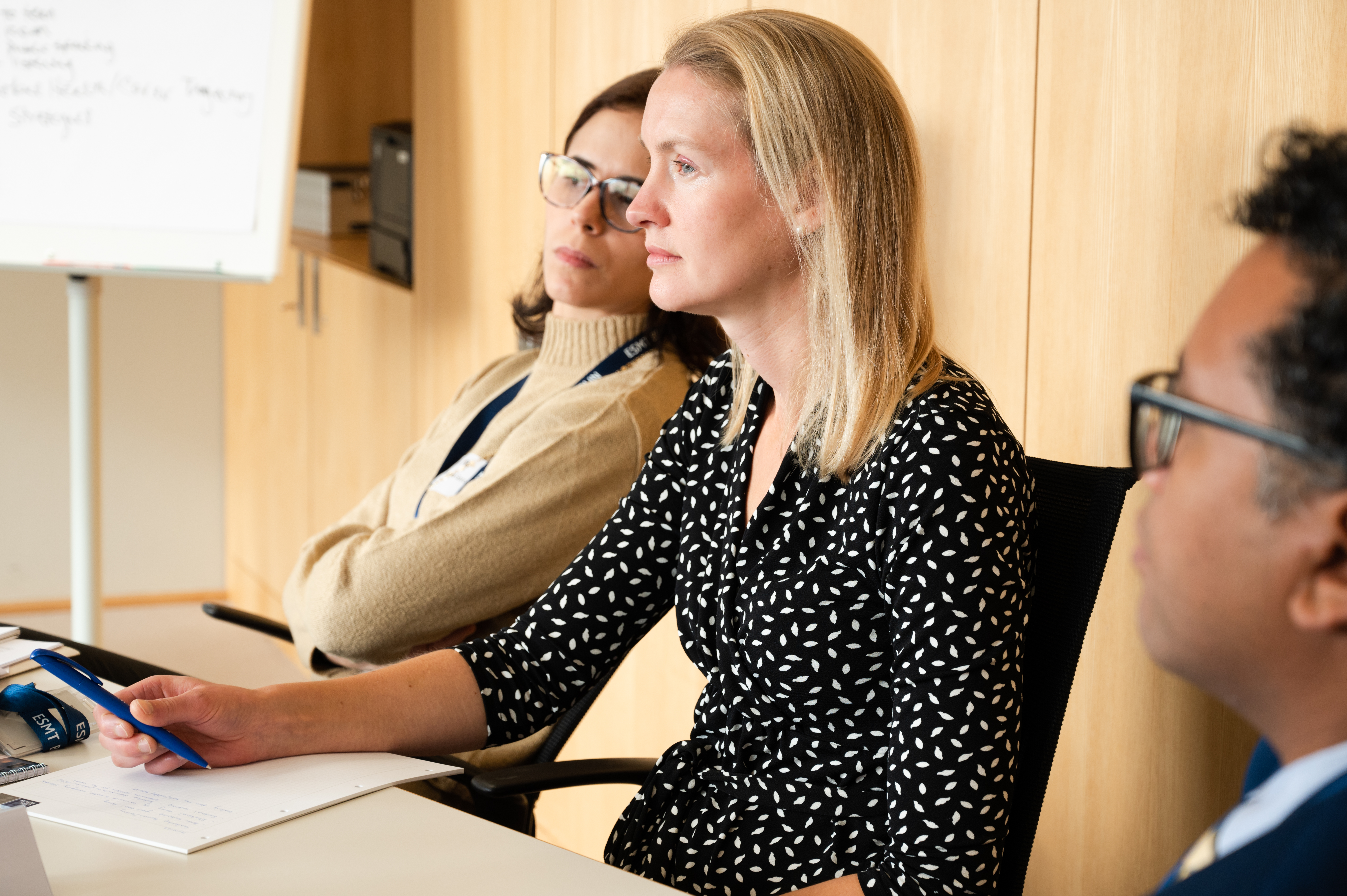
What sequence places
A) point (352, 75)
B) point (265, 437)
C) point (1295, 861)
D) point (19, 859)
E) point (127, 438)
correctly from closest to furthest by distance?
1. point (1295, 861)
2. point (19, 859)
3. point (352, 75)
4. point (265, 437)
5. point (127, 438)

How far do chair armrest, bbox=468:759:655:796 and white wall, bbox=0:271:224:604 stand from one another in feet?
13.4

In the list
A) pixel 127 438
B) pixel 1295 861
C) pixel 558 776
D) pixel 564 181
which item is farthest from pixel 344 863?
pixel 127 438

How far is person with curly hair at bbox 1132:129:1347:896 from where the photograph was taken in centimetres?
63

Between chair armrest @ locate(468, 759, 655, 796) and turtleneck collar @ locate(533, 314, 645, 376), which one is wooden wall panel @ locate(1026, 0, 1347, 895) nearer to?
chair armrest @ locate(468, 759, 655, 796)

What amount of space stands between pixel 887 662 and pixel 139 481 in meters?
4.56

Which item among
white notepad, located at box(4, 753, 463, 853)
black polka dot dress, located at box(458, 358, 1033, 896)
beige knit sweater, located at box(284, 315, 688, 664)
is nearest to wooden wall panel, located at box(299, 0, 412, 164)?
beige knit sweater, located at box(284, 315, 688, 664)

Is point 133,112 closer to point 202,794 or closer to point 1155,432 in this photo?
point 202,794

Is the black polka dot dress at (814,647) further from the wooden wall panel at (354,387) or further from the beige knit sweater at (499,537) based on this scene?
the wooden wall panel at (354,387)

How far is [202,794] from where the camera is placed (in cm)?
106

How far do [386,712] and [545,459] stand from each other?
2.00 ft

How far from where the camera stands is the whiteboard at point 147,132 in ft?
8.81

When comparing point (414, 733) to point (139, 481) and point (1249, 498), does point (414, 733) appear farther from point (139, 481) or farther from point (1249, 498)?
point (139, 481)

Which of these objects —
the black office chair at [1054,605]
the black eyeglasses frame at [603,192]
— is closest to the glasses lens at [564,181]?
the black eyeglasses frame at [603,192]

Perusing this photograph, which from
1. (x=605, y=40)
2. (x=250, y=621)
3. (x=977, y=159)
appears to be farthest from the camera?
(x=605, y=40)
